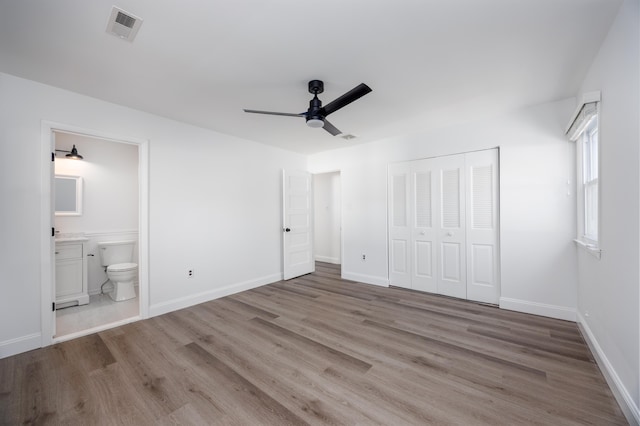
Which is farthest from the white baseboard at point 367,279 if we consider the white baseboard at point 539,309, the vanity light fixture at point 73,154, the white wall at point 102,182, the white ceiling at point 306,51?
the vanity light fixture at point 73,154

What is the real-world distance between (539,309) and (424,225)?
167 centimetres

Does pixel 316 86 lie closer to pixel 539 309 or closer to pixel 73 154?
pixel 539 309

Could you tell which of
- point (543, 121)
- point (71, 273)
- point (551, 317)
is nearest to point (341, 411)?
point (551, 317)

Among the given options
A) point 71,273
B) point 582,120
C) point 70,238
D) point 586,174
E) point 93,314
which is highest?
point 582,120

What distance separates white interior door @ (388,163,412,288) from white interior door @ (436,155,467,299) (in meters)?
0.48

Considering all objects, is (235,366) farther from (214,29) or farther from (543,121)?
(543,121)

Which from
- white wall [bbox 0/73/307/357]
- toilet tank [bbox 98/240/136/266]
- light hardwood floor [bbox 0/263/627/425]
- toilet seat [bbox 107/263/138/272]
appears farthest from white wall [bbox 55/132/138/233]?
light hardwood floor [bbox 0/263/627/425]

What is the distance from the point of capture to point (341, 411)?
1653 mm

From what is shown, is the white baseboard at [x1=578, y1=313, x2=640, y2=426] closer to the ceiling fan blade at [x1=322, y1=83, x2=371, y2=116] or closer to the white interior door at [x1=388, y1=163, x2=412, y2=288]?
the white interior door at [x1=388, y1=163, x2=412, y2=288]

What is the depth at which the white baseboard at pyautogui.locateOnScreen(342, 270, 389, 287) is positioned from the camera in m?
4.43

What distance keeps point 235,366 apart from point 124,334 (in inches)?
58.0

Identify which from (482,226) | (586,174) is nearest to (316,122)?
(482,226)

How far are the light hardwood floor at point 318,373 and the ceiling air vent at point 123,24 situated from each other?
2.53 meters

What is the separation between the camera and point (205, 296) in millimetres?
3725
